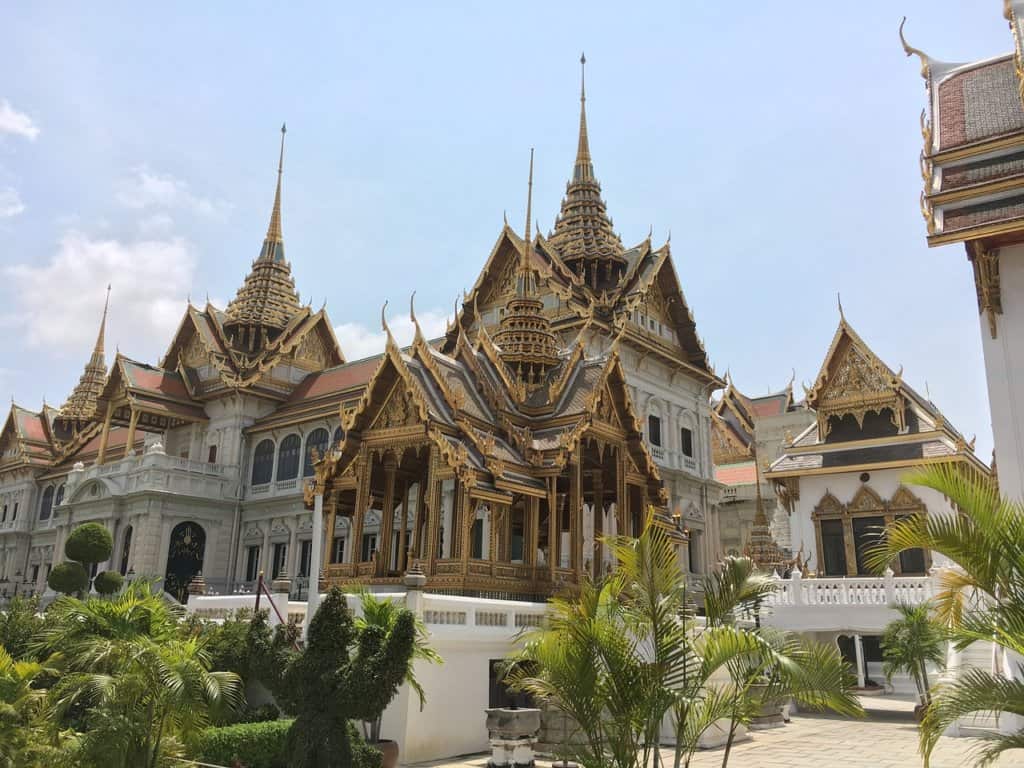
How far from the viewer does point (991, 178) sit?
1280 centimetres

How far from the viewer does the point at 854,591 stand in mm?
16641

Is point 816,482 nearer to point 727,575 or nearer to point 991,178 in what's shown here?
point 991,178

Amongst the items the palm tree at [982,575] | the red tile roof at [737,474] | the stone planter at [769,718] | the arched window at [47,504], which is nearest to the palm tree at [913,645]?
the stone planter at [769,718]

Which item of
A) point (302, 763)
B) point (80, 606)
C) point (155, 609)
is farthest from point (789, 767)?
point (80, 606)

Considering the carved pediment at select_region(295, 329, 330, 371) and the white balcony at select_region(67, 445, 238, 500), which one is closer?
the white balcony at select_region(67, 445, 238, 500)

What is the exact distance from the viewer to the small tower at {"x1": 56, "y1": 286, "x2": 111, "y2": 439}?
53469mm

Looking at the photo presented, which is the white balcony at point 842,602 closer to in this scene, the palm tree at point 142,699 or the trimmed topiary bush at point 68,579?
the palm tree at point 142,699

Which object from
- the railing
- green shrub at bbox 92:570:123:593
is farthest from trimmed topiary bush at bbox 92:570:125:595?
the railing

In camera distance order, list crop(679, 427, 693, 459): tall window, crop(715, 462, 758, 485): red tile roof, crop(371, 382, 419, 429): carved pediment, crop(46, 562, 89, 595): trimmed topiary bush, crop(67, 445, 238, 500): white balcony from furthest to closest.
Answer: crop(715, 462, 758, 485): red tile roof → crop(679, 427, 693, 459): tall window → crop(67, 445, 238, 500): white balcony → crop(46, 562, 89, 595): trimmed topiary bush → crop(371, 382, 419, 429): carved pediment

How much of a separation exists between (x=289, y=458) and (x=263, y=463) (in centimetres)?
183

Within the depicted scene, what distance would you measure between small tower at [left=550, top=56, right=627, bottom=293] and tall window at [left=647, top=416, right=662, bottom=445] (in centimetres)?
527

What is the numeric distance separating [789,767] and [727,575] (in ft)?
13.7

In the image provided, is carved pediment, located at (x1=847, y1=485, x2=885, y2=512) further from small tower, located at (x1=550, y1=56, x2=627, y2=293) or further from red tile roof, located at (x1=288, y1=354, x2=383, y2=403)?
red tile roof, located at (x1=288, y1=354, x2=383, y2=403)

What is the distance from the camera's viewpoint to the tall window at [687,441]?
3447 cm
